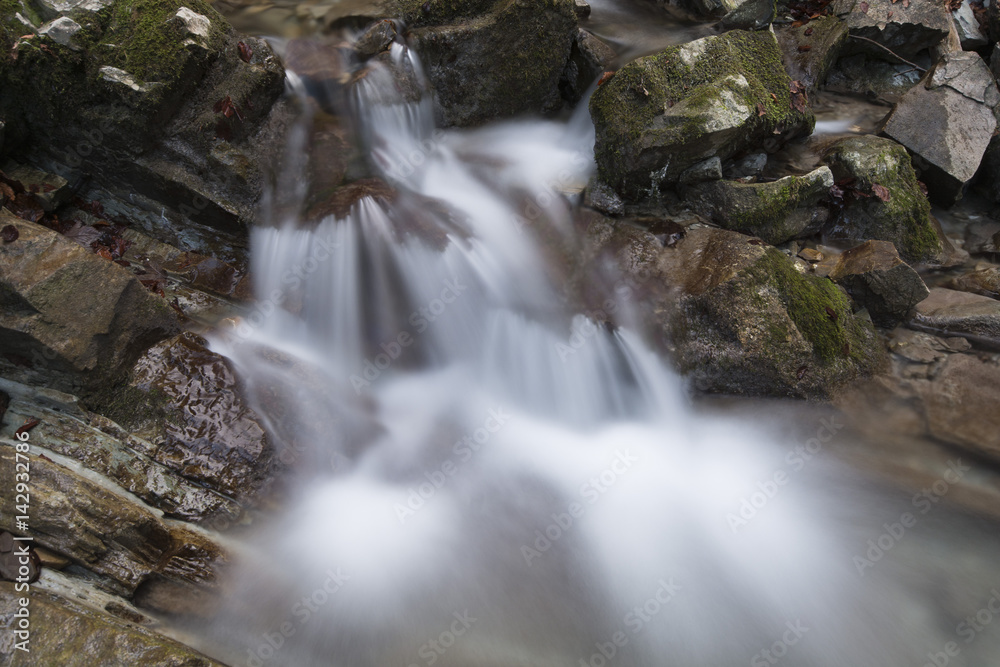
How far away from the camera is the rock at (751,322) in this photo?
4227 millimetres

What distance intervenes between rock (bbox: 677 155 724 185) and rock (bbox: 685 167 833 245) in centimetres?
6

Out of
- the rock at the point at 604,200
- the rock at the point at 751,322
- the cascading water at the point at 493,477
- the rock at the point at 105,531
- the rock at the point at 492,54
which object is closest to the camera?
the rock at the point at 105,531

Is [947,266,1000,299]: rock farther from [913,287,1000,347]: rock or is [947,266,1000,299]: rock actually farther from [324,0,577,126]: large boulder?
[324,0,577,126]: large boulder

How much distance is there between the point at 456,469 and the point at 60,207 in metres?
4.24

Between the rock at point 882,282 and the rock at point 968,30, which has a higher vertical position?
the rock at point 968,30

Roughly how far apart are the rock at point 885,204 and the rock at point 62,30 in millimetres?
6952

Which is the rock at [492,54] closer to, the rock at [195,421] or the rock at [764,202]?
the rock at [764,202]

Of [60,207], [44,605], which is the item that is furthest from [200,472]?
[60,207]

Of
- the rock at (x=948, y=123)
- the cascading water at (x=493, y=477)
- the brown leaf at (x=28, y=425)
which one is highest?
the rock at (x=948, y=123)

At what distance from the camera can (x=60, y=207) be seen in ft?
15.6

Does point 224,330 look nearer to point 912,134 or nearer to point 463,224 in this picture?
point 463,224

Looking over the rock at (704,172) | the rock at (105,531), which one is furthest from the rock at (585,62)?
the rock at (105,531)

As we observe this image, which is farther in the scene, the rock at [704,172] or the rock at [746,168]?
the rock at [746,168]

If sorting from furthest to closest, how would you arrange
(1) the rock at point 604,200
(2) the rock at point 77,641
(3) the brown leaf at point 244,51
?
(3) the brown leaf at point 244,51
(1) the rock at point 604,200
(2) the rock at point 77,641
